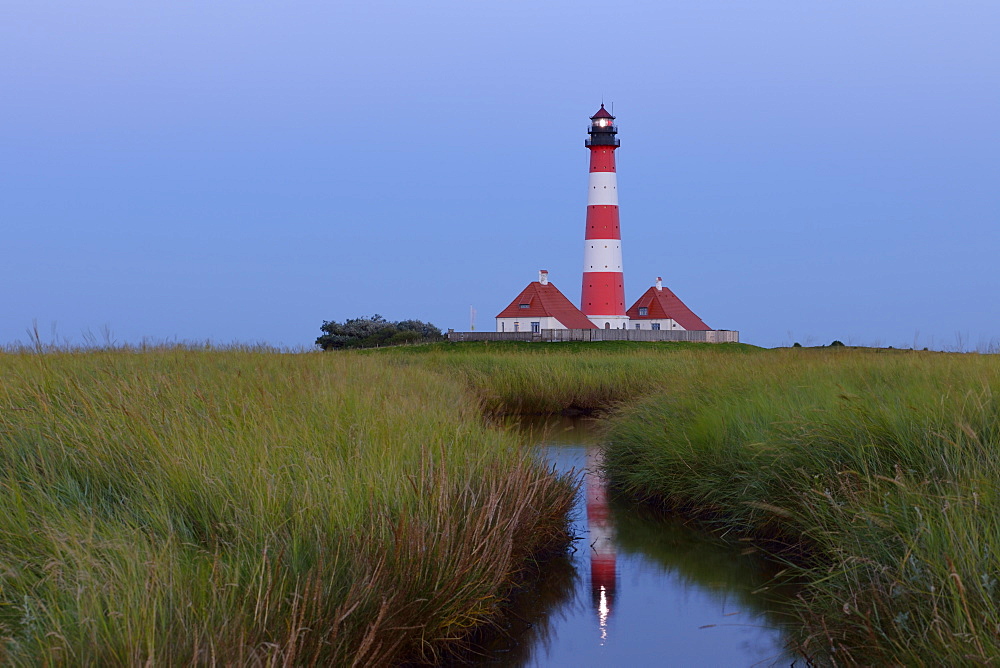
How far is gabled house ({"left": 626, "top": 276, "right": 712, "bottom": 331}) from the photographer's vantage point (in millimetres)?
48375

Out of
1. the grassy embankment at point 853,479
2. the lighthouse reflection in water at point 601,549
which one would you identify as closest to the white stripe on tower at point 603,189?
the grassy embankment at point 853,479

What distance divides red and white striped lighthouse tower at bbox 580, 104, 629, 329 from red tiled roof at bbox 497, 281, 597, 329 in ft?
2.03

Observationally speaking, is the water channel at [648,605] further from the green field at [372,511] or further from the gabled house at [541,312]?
the gabled house at [541,312]

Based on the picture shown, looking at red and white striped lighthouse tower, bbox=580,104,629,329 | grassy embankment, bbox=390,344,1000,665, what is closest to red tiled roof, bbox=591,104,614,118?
red and white striped lighthouse tower, bbox=580,104,629,329

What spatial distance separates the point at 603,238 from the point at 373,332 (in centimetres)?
1529

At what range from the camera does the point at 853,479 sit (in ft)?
22.6

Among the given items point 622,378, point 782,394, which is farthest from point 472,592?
point 622,378

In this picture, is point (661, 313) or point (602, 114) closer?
point (602, 114)

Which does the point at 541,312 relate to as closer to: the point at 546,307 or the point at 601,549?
the point at 546,307

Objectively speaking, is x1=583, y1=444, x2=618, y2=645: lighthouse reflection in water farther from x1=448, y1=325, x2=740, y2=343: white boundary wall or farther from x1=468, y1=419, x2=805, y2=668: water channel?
x1=448, y1=325, x2=740, y2=343: white boundary wall

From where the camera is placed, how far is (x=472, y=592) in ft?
16.3

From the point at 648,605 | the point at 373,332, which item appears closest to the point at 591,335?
the point at 373,332

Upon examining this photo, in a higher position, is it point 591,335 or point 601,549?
point 591,335

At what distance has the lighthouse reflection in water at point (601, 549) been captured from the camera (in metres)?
6.62
